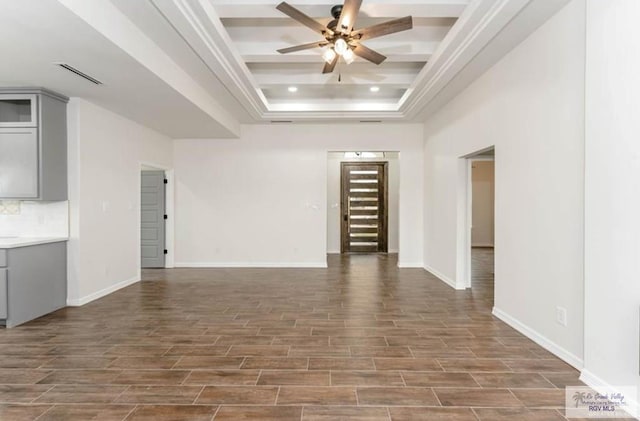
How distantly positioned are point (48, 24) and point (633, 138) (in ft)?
13.1

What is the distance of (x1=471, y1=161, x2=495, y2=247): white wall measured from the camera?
10336mm

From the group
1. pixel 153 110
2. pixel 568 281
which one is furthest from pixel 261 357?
pixel 153 110

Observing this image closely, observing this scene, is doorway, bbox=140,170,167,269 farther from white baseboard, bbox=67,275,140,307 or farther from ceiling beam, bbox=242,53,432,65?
ceiling beam, bbox=242,53,432,65

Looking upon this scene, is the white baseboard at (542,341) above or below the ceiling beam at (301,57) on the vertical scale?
below

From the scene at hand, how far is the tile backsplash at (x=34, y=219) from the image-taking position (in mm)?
4305

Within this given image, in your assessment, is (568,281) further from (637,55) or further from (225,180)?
(225,180)

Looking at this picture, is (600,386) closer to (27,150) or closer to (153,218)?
(27,150)

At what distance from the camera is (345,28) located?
3123mm

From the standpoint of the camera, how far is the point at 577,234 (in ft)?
8.70

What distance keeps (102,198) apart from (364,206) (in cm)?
605

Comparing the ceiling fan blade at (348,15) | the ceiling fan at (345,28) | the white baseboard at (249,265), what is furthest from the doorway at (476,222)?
the white baseboard at (249,265)

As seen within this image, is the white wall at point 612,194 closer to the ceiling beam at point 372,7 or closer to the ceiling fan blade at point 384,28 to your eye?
the ceiling beam at point 372,7

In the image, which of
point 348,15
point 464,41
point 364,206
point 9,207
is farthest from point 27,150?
point 364,206

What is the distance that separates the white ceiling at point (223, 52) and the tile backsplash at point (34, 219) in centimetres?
144
